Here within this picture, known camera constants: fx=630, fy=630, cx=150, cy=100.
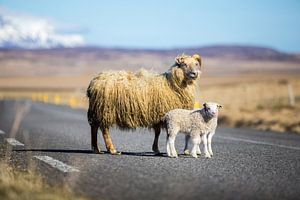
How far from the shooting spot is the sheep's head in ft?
37.3

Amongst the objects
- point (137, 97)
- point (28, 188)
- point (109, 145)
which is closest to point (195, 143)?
point (137, 97)

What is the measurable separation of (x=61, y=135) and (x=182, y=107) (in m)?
5.80

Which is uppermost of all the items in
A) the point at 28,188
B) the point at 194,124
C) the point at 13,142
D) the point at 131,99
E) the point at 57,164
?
the point at 131,99

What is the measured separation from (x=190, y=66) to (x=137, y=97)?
114 centimetres

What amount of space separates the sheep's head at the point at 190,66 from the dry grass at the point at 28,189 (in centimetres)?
441

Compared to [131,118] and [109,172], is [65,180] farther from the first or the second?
[131,118]

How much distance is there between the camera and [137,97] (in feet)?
36.7

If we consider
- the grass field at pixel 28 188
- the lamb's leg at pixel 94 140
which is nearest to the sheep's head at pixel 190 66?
the lamb's leg at pixel 94 140

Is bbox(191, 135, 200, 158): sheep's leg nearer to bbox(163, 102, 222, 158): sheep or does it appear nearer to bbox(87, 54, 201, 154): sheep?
bbox(163, 102, 222, 158): sheep

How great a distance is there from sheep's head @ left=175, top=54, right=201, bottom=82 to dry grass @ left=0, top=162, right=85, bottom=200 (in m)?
4.41

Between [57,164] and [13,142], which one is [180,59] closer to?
[57,164]

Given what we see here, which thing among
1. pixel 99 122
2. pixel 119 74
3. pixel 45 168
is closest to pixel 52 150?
pixel 99 122

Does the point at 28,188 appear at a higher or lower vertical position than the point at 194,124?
lower

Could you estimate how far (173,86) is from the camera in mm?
→ 11492
